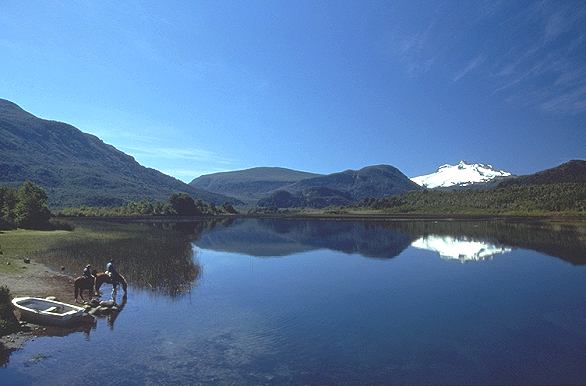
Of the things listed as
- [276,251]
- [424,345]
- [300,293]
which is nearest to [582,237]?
[276,251]

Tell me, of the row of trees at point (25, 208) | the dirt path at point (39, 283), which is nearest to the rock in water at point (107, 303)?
the dirt path at point (39, 283)

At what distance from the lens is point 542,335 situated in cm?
2766

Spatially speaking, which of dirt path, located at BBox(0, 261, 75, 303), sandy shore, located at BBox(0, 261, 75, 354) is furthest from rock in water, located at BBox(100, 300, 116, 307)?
dirt path, located at BBox(0, 261, 75, 303)

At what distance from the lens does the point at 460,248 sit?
79312 millimetres

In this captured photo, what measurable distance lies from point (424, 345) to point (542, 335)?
820cm

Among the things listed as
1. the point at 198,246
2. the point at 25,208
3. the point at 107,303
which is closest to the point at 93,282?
the point at 107,303

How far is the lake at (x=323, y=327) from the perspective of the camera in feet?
69.0

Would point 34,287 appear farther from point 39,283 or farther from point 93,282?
point 93,282

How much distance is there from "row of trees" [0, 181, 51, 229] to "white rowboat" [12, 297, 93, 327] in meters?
68.1

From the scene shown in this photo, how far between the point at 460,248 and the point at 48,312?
225ft

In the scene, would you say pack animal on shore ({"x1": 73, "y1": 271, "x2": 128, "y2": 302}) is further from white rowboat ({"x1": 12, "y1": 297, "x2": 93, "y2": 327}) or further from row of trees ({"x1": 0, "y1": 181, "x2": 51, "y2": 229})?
row of trees ({"x1": 0, "y1": 181, "x2": 51, "y2": 229})

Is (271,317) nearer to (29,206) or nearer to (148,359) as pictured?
(148,359)

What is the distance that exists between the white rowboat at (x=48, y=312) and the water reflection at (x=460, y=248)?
5266cm

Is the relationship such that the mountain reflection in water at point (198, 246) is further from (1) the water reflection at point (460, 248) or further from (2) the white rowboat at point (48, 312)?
(2) the white rowboat at point (48, 312)
